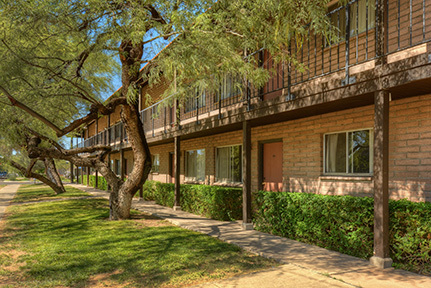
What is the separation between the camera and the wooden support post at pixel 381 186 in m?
5.30

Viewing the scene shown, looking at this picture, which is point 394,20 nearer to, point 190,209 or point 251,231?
point 251,231

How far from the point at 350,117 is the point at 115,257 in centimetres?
593

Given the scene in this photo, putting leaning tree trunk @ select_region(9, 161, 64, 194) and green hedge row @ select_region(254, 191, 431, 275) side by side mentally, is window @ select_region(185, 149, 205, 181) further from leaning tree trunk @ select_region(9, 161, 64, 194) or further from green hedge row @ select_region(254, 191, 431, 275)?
leaning tree trunk @ select_region(9, 161, 64, 194)

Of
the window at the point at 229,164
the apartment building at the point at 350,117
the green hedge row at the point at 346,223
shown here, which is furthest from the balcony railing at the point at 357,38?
the window at the point at 229,164

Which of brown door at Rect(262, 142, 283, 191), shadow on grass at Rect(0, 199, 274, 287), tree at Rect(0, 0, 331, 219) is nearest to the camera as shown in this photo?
shadow on grass at Rect(0, 199, 274, 287)

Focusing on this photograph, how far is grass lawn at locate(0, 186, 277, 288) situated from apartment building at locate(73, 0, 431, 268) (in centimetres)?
233

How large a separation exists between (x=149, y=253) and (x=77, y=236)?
275cm

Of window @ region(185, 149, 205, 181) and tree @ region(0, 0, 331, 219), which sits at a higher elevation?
tree @ region(0, 0, 331, 219)

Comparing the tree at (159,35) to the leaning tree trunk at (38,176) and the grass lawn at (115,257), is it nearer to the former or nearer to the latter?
the grass lawn at (115,257)

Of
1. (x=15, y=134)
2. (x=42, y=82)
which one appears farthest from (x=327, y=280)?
(x=15, y=134)

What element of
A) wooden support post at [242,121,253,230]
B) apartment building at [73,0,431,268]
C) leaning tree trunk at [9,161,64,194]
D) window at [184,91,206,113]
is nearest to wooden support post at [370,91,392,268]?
apartment building at [73,0,431,268]

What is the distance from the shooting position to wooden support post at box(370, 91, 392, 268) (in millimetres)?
5297

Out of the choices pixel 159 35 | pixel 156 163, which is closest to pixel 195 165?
pixel 156 163

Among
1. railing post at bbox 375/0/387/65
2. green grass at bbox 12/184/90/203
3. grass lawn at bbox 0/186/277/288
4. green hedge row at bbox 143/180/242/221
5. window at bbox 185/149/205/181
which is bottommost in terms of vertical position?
green grass at bbox 12/184/90/203
